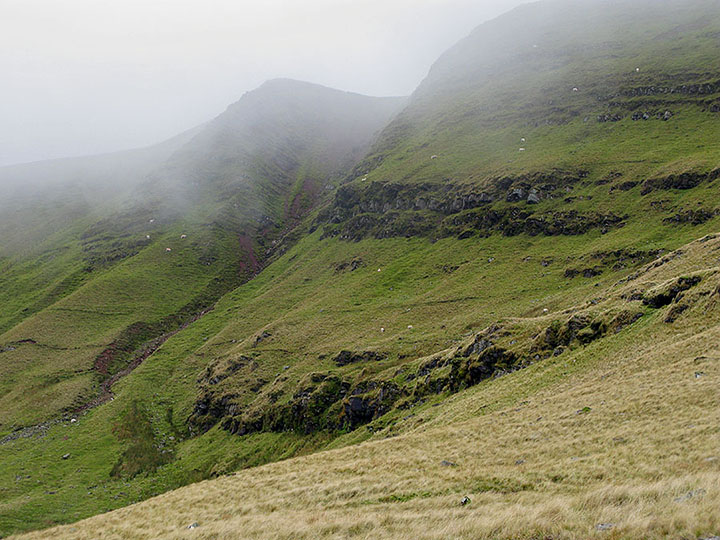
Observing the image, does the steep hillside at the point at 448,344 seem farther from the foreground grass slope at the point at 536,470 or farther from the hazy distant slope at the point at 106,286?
the hazy distant slope at the point at 106,286

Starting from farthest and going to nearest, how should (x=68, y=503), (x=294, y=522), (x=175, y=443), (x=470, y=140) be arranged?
1. (x=470, y=140)
2. (x=175, y=443)
3. (x=68, y=503)
4. (x=294, y=522)

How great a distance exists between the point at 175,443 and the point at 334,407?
31.8 metres

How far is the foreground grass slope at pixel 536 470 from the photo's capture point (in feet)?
39.3

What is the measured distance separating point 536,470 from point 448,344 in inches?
1707

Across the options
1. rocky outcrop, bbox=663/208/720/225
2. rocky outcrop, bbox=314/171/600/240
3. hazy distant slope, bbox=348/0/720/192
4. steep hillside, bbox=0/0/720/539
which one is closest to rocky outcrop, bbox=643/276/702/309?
steep hillside, bbox=0/0/720/539

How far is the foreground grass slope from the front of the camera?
12.0 m

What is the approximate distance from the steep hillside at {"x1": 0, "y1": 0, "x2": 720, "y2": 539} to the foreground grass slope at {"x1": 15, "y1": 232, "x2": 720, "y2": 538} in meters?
0.15

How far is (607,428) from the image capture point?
21.0 meters

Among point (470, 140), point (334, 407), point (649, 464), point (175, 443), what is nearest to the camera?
point (649, 464)

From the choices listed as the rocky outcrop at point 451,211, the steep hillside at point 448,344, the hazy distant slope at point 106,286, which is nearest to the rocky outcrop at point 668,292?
the steep hillside at point 448,344

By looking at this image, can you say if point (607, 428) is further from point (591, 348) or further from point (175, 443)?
point (175, 443)

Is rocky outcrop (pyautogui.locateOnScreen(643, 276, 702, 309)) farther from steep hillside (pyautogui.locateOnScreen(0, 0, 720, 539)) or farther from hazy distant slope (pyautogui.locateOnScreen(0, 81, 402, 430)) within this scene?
hazy distant slope (pyautogui.locateOnScreen(0, 81, 402, 430))

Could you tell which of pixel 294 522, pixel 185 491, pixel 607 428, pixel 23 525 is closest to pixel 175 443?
pixel 23 525

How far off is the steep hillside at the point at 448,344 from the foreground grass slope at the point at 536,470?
15cm
